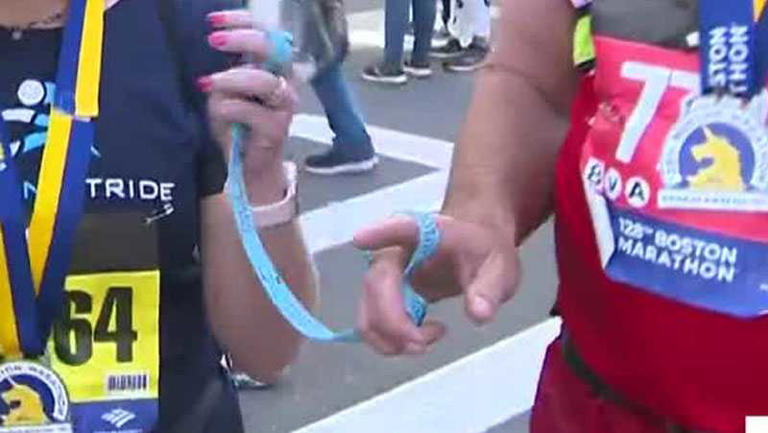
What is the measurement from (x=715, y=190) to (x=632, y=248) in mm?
102

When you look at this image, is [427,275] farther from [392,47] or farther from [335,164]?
[392,47]

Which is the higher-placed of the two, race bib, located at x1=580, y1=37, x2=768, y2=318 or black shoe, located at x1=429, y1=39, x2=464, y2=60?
race bib, located at x1=580, y1=37, x2=768, y2=318

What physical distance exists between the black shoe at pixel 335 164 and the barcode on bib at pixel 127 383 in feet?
16.7

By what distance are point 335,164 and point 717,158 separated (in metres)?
5.42

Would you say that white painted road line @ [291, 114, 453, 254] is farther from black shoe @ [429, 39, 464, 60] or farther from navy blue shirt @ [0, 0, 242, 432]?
navy blue shirt @ [0, 0, 242, 432]

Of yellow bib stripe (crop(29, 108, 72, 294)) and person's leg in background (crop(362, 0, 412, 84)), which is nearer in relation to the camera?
yellow bib stripe (crop(29, 108, 72, 294))

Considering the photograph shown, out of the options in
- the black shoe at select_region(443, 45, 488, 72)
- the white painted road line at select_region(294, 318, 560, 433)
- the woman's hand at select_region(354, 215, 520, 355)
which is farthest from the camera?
the black shoe at select_region(443, 45, 488, 72)

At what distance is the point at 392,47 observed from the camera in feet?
28.8

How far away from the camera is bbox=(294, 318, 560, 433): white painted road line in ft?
14.8

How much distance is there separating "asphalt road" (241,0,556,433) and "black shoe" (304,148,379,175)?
50mm

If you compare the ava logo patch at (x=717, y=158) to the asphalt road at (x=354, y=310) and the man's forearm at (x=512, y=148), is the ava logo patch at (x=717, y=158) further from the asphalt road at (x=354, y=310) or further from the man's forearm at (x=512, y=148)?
the asphalt road at (x=354, y=310)

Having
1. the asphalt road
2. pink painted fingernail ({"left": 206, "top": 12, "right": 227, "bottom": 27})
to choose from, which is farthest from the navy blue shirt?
the asphalt road

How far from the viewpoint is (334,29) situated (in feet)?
6.15

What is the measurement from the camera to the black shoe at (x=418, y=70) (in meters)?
9.09
